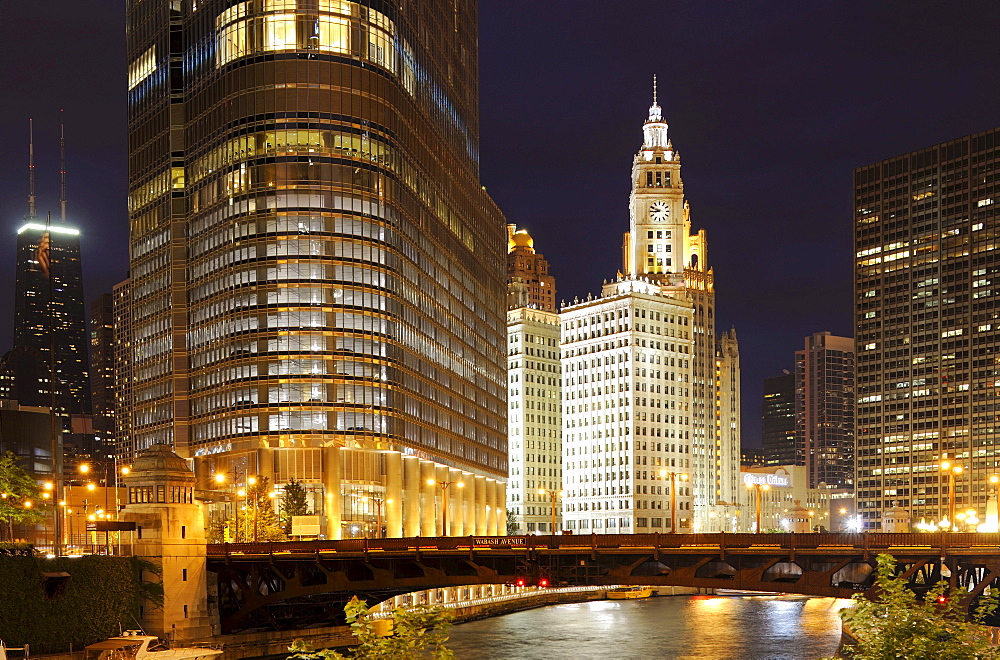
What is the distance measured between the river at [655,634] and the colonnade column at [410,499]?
16.7m

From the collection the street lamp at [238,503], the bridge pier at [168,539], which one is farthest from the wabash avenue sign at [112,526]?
the street lamp at [238,503]

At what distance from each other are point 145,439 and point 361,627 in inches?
6703

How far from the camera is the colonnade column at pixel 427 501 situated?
186125mm

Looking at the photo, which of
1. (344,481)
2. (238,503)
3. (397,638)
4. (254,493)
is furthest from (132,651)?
(238,503)

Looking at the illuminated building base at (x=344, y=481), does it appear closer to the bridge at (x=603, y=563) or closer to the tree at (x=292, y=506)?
the tree at (x=292, y=506)

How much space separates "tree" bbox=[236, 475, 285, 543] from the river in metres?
23.8

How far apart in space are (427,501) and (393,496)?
51.5 ft

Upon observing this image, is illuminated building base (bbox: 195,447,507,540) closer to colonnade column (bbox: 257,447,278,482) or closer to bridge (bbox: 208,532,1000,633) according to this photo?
colonnade column (bbox: 257,447,278,482)

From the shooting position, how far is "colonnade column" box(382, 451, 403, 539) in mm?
172750

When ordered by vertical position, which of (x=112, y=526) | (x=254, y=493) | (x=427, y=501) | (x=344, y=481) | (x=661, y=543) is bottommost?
(x=427, y=501)

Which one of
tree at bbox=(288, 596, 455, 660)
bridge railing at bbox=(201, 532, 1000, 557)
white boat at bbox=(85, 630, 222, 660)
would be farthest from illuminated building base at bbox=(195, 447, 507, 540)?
tree at bbox=(288, 596, 455, 660)

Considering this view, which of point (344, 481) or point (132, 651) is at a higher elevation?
point (344, 481)

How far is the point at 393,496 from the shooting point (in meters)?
173

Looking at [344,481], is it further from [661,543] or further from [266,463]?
[661,543]
